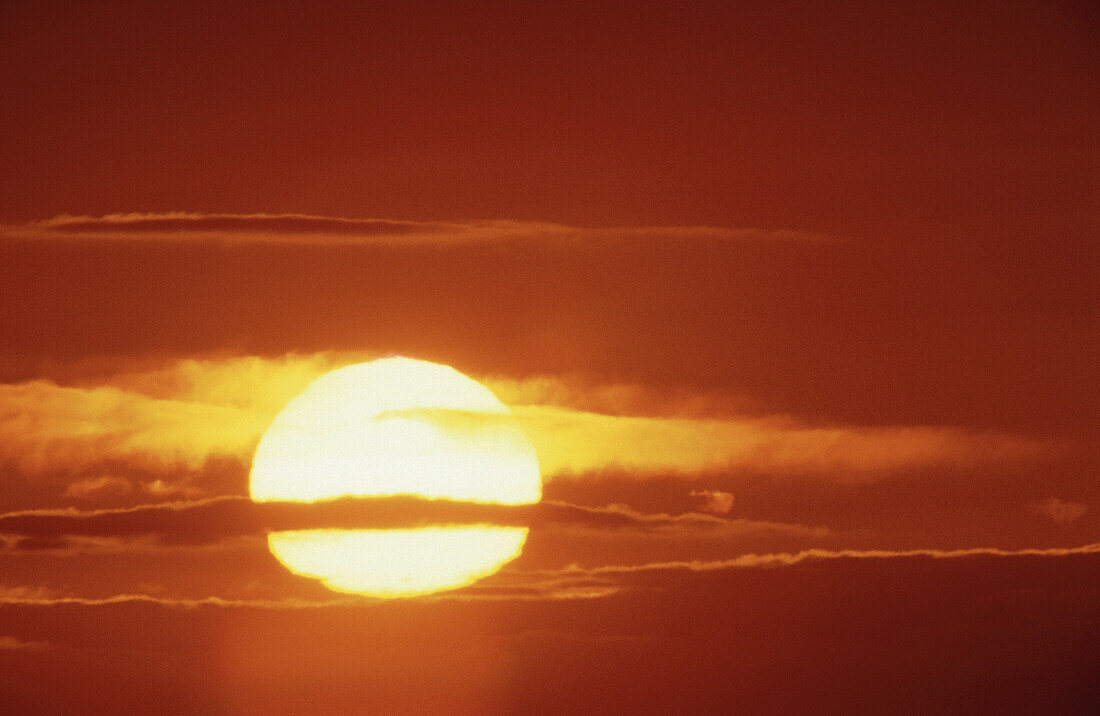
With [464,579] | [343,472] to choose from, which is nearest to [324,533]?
[343,472]

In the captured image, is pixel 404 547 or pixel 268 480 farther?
pixel 404 547

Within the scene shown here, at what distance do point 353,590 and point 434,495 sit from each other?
5.66ft

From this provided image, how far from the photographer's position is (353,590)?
56.5 feet

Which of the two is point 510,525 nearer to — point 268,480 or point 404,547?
point 404,547

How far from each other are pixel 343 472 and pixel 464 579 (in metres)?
2.26

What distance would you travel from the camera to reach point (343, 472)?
17.3 m

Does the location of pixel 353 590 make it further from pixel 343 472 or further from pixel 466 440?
pixel 466 440

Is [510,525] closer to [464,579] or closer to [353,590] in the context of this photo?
[464,579]

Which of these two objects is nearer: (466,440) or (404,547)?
(466,440)

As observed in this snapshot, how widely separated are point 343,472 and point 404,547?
145 cm

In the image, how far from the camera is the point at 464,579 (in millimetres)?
17328

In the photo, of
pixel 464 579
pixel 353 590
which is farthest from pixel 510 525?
pixel 353 590

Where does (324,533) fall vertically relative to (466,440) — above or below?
below

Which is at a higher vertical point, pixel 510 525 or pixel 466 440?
pixel 466 440
